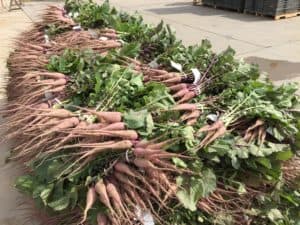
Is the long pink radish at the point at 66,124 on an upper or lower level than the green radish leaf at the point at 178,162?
upper

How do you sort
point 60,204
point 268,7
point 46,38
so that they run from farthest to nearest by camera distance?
point 268,7
point 46,38
point 60,204

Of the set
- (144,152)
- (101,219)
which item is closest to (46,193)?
(101,219)

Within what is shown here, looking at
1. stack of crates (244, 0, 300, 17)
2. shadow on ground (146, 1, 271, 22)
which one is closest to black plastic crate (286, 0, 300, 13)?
stack of crates (244, 0, 300, 17)

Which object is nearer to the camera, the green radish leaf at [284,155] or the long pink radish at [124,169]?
the long pink radish at [124,169]

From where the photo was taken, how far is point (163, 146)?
6.13 feet

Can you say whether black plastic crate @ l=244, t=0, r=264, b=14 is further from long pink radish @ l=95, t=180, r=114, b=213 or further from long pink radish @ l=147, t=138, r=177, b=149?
long pink radish @ l=95, t=180, r=114, b=213

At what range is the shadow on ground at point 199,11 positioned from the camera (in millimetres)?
9012

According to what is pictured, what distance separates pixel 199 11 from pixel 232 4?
2.84 ft

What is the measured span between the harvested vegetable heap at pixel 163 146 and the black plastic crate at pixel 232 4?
24.2 ft

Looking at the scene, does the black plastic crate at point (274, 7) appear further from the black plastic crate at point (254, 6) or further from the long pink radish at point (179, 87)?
the long pink radish at point (179, 87)

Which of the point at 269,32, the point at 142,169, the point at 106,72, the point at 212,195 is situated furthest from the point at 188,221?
the point at 269,32

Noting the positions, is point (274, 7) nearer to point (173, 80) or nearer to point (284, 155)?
point (173, 80)

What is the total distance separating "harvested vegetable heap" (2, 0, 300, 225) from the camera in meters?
1.87

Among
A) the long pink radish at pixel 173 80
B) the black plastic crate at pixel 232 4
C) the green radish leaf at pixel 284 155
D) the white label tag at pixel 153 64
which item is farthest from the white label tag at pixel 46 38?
the black plastic crate at pixel 232 4
